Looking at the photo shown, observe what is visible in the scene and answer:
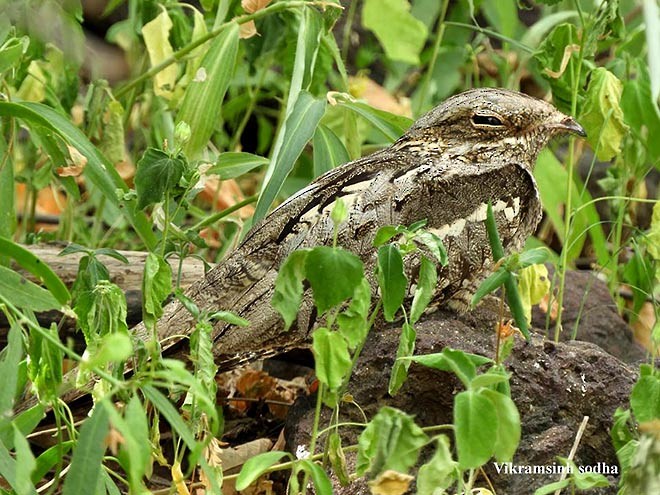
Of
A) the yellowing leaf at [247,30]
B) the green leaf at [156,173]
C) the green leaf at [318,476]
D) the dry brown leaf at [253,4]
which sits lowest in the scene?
the green leaf at [318,476]

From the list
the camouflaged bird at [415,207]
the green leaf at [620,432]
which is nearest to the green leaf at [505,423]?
the green leaf at [620,432]

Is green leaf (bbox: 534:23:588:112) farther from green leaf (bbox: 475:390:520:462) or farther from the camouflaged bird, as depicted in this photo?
green leaf (bbox: 475:390:520:462)

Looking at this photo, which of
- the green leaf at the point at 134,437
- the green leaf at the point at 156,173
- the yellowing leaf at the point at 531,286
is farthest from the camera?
the yellowing leaf at the point at 531,286

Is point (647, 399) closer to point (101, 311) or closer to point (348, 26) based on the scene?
point (101, 311)

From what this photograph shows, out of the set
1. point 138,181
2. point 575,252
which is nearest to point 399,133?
point 575,252

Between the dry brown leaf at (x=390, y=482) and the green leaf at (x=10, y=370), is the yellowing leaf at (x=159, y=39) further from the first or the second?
the dry brown leaf at (x=390, y=482)

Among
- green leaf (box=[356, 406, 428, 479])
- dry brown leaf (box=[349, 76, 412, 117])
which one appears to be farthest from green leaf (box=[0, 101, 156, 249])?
dry brown leaf (box=[349, 76, 412, 117])
